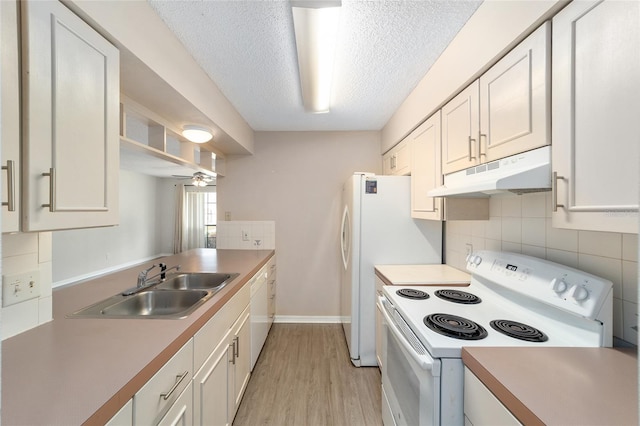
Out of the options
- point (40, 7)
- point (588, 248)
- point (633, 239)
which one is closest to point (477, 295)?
point (588, 248)

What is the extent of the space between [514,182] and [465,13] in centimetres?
99

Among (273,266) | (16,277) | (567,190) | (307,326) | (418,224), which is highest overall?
(567,190)

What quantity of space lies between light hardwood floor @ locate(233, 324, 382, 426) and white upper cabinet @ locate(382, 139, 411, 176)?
6.10 feet

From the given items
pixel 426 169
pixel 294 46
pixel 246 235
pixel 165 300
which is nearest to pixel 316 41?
pixel 294 46

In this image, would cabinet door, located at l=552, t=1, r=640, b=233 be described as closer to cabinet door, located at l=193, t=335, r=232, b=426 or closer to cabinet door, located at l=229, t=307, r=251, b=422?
cabinet door, located at l=193, t=335, r=232, b=426

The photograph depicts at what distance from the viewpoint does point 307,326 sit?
3.07 m

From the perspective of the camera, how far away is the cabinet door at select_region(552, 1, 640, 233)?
2.46 ft

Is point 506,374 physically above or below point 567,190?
below

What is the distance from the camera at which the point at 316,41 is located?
1.45m

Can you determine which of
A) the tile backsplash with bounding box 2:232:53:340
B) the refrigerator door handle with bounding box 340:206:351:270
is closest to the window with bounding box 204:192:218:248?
the refrigerator door handle with bounding box 340:206:351:270

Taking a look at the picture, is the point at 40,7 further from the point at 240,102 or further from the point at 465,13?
the point at 465,13

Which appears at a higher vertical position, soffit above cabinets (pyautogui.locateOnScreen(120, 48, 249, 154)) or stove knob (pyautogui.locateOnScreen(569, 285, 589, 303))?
soffit above cabinets (pyautogui.locateOnScreen(120, 48, 249, 154))

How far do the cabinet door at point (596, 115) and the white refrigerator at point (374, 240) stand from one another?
136 cm

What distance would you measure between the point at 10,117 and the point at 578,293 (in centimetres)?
204
